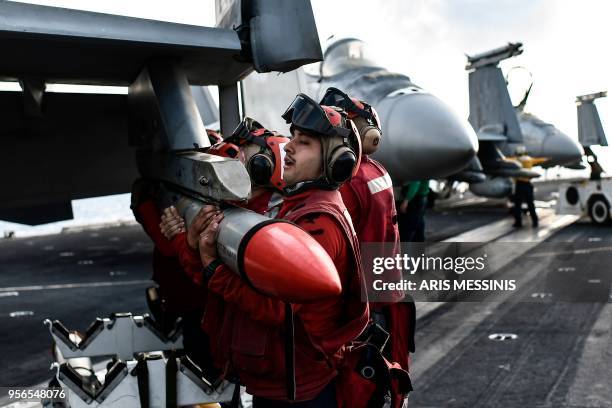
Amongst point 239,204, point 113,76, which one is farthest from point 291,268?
point 113,76

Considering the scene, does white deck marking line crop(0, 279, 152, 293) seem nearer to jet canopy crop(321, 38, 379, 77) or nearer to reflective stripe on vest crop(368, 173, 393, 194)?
jet canopy crop(321, 38, 379, 77)

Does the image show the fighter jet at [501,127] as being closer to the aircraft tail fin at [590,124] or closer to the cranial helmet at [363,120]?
the aircraft tail fin at [590,124]

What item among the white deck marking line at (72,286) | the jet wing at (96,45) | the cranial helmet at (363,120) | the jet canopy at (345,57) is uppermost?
the jet canopy at (345,57)

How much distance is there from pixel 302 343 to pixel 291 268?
672 millimetres

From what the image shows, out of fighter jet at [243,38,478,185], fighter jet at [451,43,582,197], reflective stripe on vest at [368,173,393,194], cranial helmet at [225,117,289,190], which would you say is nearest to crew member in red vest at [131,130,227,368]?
cranial helmet at [225,117,289,190]

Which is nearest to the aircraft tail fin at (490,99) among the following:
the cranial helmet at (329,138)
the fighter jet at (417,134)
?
the fighter jet at (417,134)

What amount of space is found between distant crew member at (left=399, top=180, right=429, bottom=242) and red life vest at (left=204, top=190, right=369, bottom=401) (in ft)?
19.3

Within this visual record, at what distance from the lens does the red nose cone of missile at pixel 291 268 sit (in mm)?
1840

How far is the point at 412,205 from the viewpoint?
27.3ft

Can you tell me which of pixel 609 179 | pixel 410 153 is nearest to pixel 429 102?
pixel 410 153

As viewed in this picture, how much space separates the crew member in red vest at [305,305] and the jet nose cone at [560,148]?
18129 millimetres

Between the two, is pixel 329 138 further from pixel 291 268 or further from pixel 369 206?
pixel 369 206

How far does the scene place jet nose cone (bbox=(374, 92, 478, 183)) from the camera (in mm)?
7520

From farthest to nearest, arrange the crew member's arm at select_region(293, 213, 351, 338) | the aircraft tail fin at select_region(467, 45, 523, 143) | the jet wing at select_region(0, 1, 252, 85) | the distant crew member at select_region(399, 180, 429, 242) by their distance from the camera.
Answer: the aircraft tail fin at select_region(467, 45, 523, 143)
the distant crew member at select_region(399, 180, 429, 242)
the jet wing at select_region(0, 1, 252, 85)
the crew member's arm at select_region(293, 213, 351, 338)
